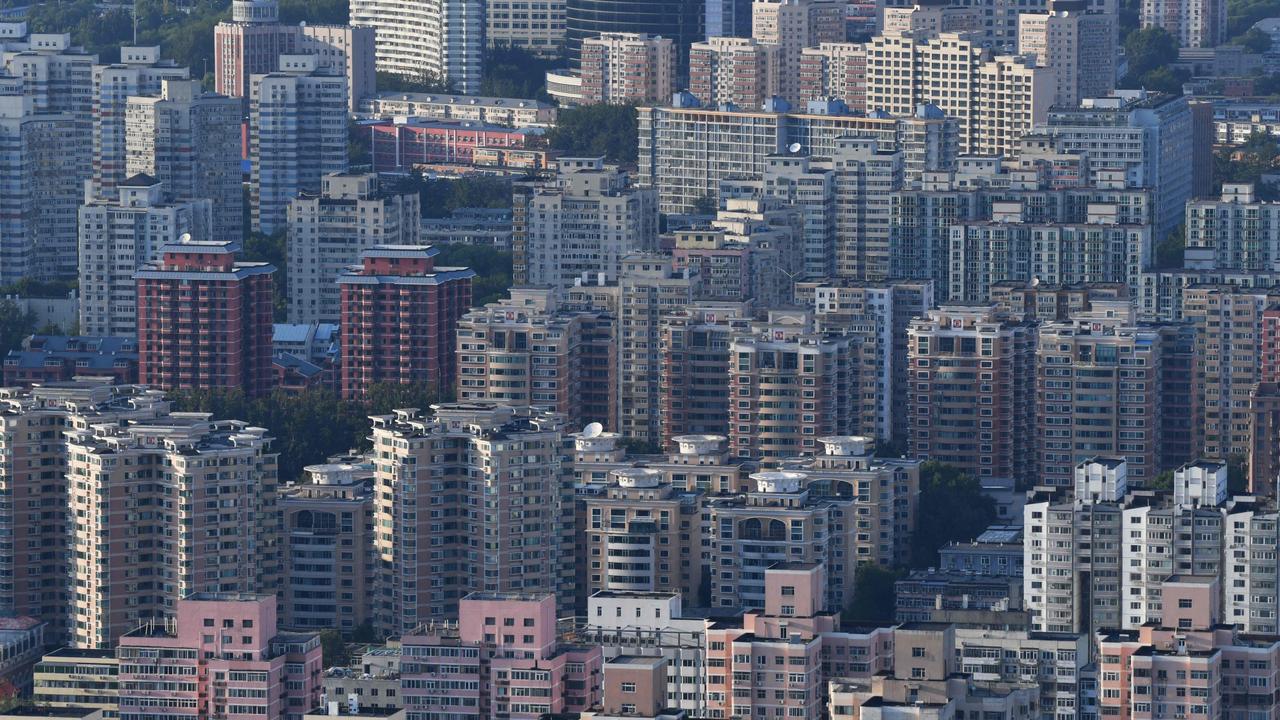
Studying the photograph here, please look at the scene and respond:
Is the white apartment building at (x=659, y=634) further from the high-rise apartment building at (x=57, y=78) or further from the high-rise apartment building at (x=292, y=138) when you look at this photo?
the high-rise apartment building at (x=57, y=78)

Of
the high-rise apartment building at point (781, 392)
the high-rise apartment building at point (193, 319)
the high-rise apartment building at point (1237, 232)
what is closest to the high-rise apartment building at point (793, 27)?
the high-rise apartment building at point (1237, 232)

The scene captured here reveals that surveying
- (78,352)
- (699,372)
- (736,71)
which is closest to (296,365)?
(78,352)

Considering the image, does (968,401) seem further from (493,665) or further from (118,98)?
(118,98)

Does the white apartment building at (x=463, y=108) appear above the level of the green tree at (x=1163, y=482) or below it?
above

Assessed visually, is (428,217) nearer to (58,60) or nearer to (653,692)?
(58,60)

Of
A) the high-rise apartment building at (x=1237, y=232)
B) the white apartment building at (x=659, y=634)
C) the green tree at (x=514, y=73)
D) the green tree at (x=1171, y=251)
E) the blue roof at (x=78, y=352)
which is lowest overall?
the white apartment building at (x=659, y=634)

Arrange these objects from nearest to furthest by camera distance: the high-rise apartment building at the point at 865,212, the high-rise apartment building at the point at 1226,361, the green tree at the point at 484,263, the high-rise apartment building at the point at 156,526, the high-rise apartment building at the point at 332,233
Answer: the high-rise apartment building at the point at 156,526 < the high-rise apartment building at the point at 1226,361 < the high-rise apartment building at the point at 332,233 < the high-rise apartment building at the point at 865,212 < the green tree at the point at 484,263

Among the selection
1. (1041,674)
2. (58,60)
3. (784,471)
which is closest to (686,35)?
(58,60)
